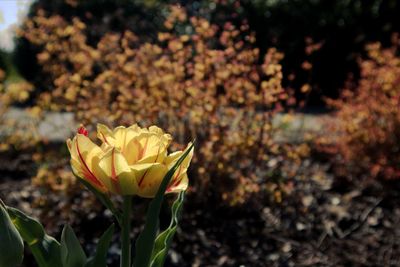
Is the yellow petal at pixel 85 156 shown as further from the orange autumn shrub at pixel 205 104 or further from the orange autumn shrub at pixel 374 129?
the orange autumn shrub at pixel 374 129

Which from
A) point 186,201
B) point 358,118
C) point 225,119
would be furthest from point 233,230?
point 358,118

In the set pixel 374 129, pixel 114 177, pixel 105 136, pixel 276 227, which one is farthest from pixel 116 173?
pixel 374 129

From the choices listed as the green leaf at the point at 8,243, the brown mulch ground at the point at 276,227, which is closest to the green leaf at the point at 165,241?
the green leaf at the point at 8,243

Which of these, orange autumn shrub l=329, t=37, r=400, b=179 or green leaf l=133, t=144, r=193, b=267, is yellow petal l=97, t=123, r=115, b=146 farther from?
orange autumn shrub l=329, t=37, r=400, b=179

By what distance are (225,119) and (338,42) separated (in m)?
7.25

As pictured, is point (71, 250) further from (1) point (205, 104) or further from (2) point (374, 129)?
(2) point (374, 129)

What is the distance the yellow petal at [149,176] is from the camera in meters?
1.29

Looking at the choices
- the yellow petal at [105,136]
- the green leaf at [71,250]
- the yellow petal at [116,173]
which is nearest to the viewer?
the yellow petal at [116,173]

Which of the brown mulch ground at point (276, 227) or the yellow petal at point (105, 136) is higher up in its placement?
the yellow petal at point (105, 136)

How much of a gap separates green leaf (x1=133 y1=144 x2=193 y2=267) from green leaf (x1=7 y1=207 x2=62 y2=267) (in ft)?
0.76

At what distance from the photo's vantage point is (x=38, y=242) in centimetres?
149

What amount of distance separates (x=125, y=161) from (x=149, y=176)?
7 cm

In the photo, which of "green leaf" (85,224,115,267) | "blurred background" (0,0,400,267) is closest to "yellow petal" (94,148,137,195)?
"green leaf" (85,224,115,267)

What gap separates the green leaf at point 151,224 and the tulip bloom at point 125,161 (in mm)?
30
